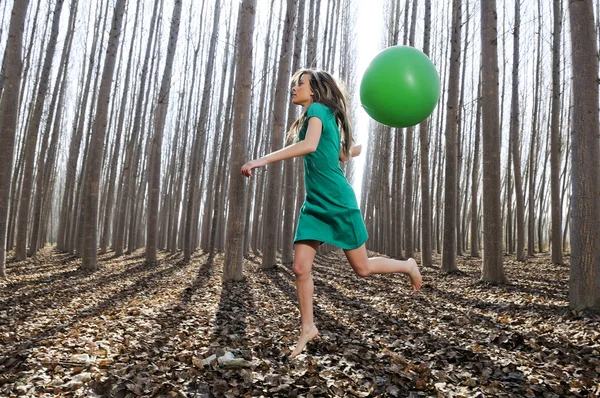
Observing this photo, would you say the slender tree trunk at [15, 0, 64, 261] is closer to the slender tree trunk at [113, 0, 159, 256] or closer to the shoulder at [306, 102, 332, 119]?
the slender tree trunk at [113, 0, 159, 256]

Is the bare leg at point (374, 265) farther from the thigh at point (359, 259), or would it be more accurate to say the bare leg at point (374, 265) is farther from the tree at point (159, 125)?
the tree at point (159, 125)

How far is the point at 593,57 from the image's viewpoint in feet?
15.0

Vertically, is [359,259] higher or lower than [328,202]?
lower

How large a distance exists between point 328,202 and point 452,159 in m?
7.40

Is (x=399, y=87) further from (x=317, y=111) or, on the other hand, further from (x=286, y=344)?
(x=286, y=344)

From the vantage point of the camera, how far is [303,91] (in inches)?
115

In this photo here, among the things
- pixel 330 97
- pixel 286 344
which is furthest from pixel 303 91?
pixel 286 344

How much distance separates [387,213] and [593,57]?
576 inches

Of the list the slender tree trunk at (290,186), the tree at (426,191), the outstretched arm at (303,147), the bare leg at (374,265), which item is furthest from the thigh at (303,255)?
the tree at (426,191)

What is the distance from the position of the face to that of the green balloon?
25.4 inches

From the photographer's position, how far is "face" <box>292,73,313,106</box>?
9.62 feet

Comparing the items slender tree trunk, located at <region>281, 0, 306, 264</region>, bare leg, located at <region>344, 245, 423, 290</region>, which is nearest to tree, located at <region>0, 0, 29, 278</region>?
slender tree trunk, located at <region>281, 0, 306, 264</region>

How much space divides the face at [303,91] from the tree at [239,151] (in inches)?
156

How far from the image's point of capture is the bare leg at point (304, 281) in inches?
107
